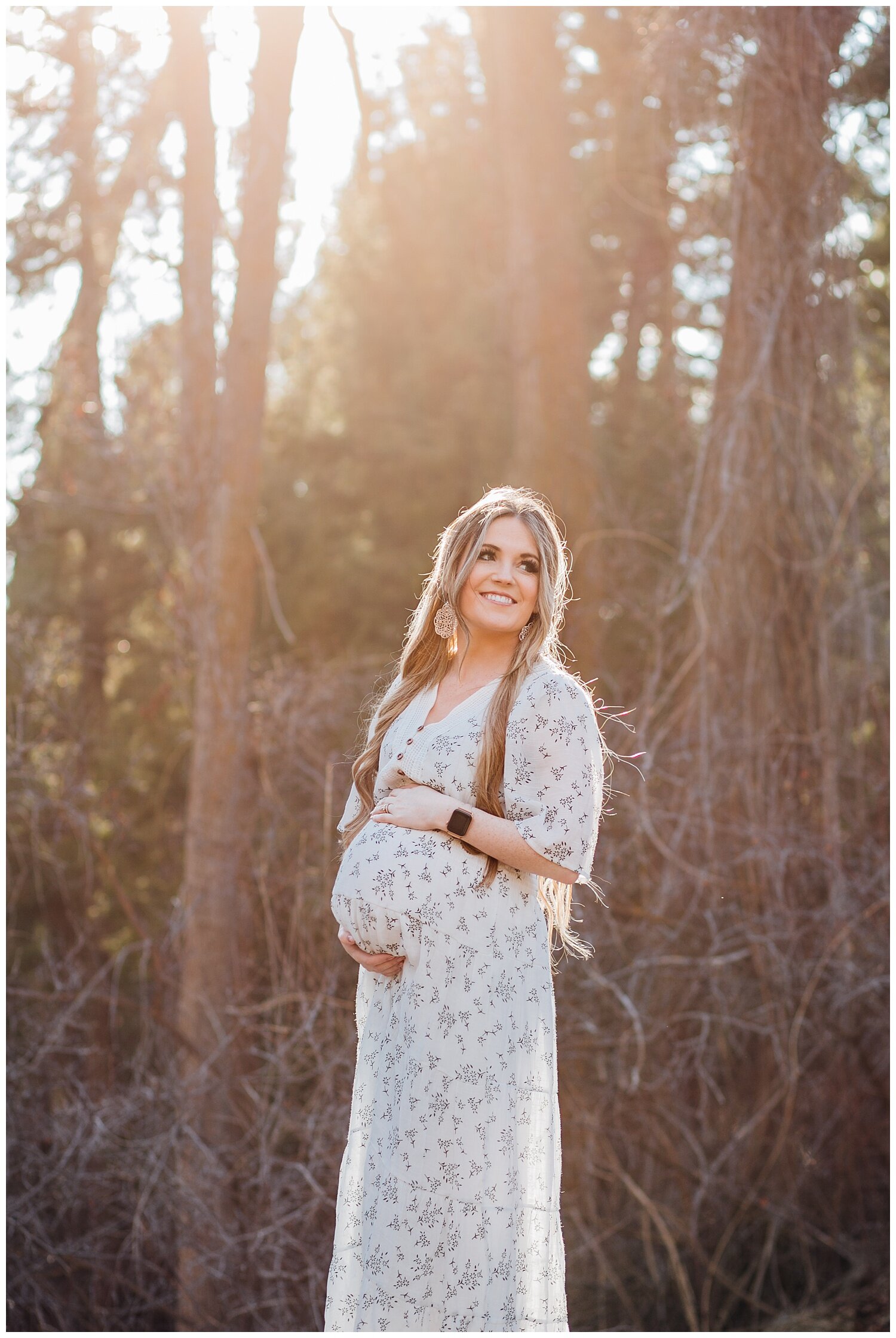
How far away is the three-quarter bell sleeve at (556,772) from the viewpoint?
7.77 ft

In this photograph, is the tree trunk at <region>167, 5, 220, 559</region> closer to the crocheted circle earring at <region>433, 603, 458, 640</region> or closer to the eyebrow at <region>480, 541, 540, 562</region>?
the crocheted circle earring at <region>433, 603, 458, 640</region>

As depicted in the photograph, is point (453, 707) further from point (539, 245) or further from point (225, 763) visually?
point (539, 245)

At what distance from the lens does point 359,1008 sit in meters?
2.69

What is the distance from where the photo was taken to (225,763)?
5125 mm

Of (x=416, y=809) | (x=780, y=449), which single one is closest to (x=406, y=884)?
(x=416, y=809)

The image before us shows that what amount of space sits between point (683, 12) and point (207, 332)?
2.56 m

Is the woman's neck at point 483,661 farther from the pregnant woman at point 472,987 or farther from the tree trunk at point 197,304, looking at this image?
the tree trunk at point 197,304

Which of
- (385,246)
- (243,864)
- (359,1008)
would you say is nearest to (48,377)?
(385,246)

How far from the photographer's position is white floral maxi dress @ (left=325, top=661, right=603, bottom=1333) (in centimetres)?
238

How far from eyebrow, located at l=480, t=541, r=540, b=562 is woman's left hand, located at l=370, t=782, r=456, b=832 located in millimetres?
527

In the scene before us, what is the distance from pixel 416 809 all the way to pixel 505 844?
20 centimetres

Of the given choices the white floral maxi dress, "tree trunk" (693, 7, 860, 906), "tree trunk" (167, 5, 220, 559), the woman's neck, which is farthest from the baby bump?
"tree trunk" (167, 5, 220, 559)

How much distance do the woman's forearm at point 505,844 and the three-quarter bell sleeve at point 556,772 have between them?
0.6 inches

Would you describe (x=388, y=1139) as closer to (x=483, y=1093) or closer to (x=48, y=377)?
(x=483, y=1093)
